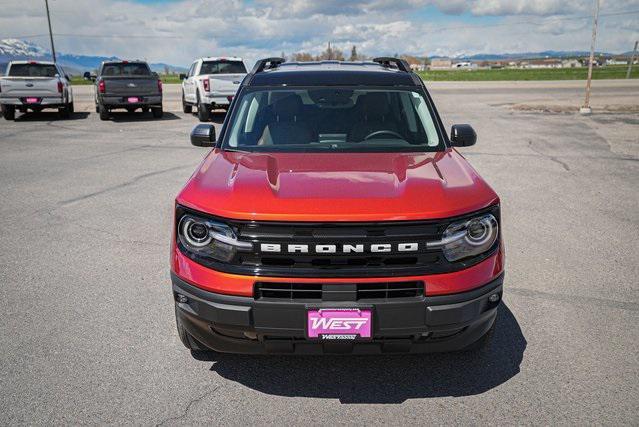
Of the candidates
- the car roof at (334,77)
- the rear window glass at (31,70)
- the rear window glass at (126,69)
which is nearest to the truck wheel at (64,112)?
the rear window glass at (31,70)

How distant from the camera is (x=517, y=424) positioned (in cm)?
285

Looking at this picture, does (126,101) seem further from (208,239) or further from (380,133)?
(208,239)

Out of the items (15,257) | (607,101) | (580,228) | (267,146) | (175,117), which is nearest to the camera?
(267,146)

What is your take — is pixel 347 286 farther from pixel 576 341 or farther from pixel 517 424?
pixel 576 341

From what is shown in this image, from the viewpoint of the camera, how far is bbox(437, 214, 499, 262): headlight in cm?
283

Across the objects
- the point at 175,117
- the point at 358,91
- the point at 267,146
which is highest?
the point at 358,91

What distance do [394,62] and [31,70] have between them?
1739 cm

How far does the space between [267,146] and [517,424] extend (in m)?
2.40

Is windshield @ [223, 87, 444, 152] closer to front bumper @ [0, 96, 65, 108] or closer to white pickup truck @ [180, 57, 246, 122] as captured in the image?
white pickup truck @ [180, 57, 246, 122]

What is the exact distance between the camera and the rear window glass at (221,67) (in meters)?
19.4

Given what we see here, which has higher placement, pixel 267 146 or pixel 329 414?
pixel 267 146

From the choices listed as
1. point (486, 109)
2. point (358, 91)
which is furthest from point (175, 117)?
point (358, 91)

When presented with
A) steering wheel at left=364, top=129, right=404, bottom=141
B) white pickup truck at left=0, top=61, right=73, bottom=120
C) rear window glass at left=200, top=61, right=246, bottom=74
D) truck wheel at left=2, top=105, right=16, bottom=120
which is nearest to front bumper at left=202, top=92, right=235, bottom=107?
rear window glass at left=200, top=61, right=246, bottom=74

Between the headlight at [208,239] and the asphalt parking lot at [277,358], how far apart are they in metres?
0.85
